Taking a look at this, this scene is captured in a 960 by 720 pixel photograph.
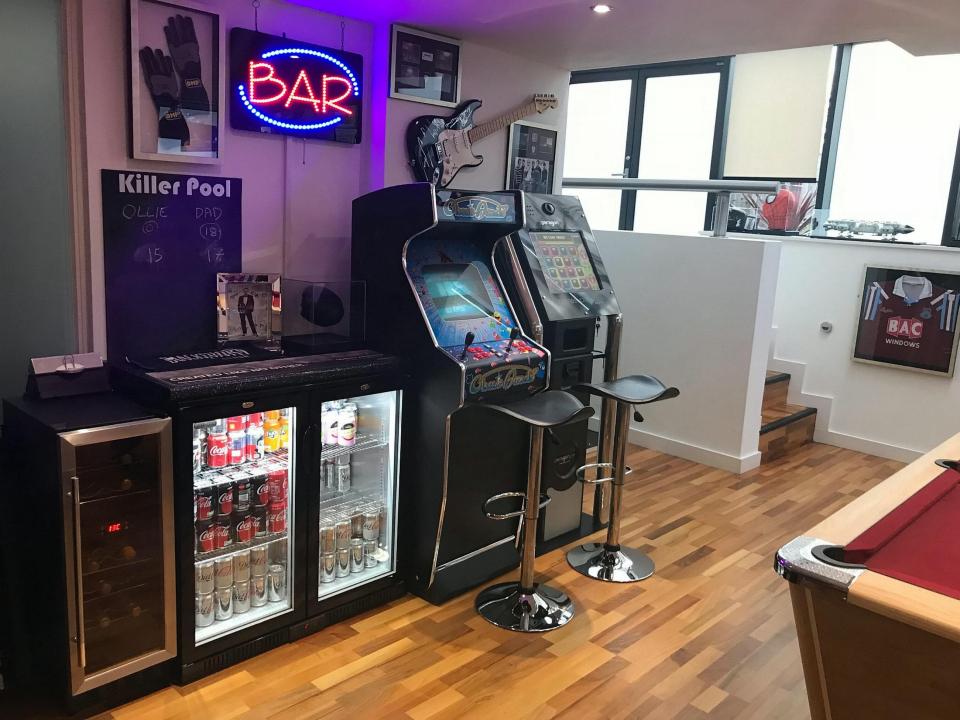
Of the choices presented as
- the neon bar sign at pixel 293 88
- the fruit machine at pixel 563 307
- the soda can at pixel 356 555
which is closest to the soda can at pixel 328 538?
the soda can at pixel 356 555

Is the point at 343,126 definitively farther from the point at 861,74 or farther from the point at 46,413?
the point at 861,74

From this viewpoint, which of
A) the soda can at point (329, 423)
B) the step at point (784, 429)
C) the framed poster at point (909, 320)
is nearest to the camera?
the soda can at point (329, 423)

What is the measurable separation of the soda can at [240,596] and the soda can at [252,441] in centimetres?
45

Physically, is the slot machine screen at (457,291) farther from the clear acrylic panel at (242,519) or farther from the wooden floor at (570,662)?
the wooden floor at (570,662)

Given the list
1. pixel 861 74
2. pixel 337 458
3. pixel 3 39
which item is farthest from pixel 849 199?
pixel 3 39

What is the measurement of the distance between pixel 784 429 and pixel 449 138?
3.26m

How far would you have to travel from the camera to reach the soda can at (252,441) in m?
2.81

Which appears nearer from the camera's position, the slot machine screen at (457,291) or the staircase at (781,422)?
the slot machine screen at (457,291)

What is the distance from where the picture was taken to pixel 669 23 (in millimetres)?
3488

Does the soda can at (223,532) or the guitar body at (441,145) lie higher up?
the guitar body at (441,145)

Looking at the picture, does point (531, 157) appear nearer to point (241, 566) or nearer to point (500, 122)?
point (500, 122)

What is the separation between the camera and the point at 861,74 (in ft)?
19.0

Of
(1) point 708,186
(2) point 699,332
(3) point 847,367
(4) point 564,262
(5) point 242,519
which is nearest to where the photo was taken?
(5) point 242,519

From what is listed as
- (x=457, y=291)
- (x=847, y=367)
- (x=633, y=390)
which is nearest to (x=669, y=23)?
(x=457, y=291)
